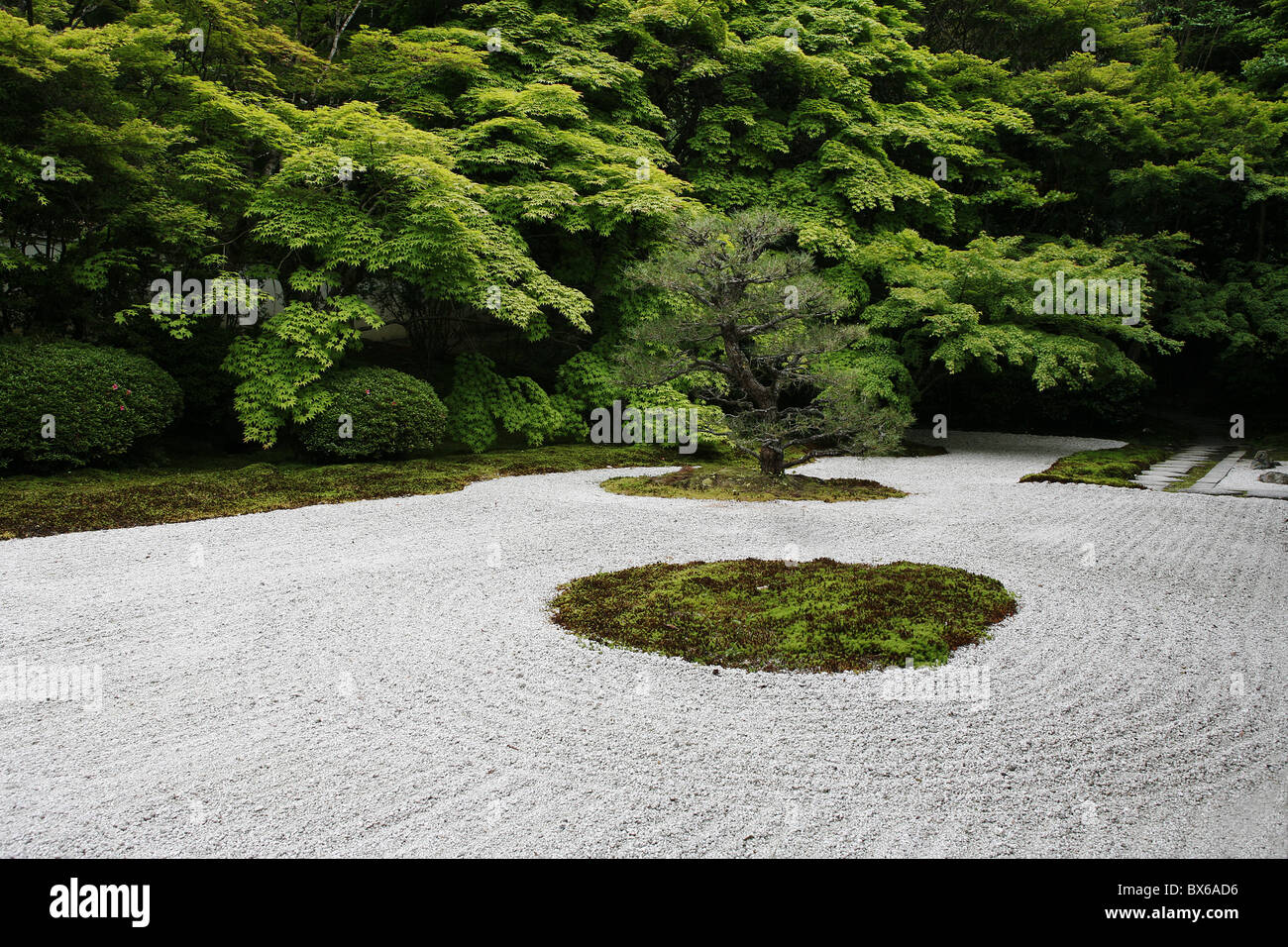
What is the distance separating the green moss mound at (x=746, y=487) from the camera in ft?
28.6

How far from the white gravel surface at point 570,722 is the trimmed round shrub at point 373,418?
12.3 feet

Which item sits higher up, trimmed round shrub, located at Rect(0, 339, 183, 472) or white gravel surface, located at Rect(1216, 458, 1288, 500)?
trimmed round shrub, located at Rect(0, 339, 183, 472)

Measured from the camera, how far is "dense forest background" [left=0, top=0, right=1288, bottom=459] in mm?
9195

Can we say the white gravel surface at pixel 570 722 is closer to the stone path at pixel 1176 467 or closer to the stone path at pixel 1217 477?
the stone path at pixel 1217 477

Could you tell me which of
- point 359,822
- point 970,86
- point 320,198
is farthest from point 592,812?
point 970,86

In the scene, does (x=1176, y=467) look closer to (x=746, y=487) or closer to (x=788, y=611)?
(x=746, y=487)

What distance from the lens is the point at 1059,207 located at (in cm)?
1634

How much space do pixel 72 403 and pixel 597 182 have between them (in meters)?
7.11

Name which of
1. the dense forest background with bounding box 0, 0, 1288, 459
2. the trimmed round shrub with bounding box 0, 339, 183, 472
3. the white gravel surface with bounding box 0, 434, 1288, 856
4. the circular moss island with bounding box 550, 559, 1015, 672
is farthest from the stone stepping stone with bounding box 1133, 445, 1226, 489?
the trimmed round shrub with bounding box 0, 339, 183, 472

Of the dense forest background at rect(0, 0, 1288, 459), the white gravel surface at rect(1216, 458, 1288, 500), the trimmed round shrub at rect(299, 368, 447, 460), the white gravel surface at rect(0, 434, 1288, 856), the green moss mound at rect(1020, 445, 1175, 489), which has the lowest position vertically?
the white gravel surface at rect(0, 434, 1288, 856)

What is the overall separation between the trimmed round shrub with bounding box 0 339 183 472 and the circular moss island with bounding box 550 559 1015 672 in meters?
6.44

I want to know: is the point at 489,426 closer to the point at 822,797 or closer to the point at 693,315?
the point at 693,315

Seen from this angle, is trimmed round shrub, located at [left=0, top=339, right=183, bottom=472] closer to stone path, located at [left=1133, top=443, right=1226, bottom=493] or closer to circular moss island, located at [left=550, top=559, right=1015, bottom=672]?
circular moss island, located at [left=550, top=559, right=1015, bottom=672]
